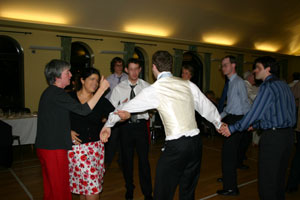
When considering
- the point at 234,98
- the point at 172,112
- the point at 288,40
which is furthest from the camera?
the point at 288,40

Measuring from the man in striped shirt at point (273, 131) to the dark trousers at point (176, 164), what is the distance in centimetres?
72

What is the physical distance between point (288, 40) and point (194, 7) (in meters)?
8.11

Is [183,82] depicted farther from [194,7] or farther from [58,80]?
[194,7]

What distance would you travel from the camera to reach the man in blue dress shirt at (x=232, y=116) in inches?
135

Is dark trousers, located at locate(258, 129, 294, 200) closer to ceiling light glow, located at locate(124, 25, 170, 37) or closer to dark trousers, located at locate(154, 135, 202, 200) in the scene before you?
dark trousers, located at locate(154, 135, 202, 200)

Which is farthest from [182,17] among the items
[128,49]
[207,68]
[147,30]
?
[207,68]

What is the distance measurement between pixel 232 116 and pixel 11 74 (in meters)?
6.94

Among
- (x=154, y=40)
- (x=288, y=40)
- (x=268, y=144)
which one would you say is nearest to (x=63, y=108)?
(x=268, y=144)

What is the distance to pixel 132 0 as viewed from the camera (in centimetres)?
791

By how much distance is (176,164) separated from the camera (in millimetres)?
2066

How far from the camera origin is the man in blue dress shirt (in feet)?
11.3

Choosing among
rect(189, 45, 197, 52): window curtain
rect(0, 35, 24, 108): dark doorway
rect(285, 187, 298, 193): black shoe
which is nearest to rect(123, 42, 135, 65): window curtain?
rect(189, 45, 197, 52): window curtain

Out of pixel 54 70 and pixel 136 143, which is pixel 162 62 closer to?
pixel 54 70

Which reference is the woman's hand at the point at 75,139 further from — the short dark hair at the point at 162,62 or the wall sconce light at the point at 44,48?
the wall sconce light at the point at 44,48
